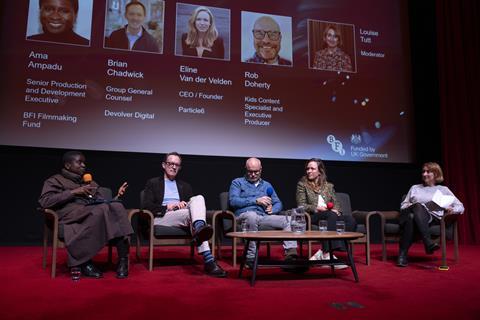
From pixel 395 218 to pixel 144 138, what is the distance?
268 cm

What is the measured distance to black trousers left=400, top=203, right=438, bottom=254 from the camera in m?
3.57

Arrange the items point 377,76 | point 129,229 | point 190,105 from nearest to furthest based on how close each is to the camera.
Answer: point 129,229
point 190,105
point 377,76

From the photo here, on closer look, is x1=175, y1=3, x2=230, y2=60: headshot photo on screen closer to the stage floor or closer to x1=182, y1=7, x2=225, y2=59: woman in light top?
x1=182, y1=7, x2=225, y2=59: woman in light top

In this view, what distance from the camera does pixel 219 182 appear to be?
516 centimetres

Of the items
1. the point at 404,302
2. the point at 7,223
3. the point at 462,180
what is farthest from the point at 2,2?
the point at 462,180

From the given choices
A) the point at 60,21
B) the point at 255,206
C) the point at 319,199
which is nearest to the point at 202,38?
the point at 60,21

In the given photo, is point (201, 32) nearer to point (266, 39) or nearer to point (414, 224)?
point (266, 39)

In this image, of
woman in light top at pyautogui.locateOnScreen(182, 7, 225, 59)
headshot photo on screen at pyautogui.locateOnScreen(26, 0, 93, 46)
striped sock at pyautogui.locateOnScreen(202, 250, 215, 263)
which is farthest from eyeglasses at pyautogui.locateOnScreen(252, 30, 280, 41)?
striped sock at pyautogui.locateOnScreen(202, 250, 215, 263)

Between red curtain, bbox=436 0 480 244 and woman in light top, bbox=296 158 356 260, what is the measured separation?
8.01ft

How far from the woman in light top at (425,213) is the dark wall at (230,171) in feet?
5.13

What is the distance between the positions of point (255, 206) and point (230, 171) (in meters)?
1.32

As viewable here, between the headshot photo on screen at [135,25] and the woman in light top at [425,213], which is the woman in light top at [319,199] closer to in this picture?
the woman in light top at [425,213]

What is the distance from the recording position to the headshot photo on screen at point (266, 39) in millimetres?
5250

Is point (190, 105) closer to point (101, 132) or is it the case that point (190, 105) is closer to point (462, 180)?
point (101, 132)
